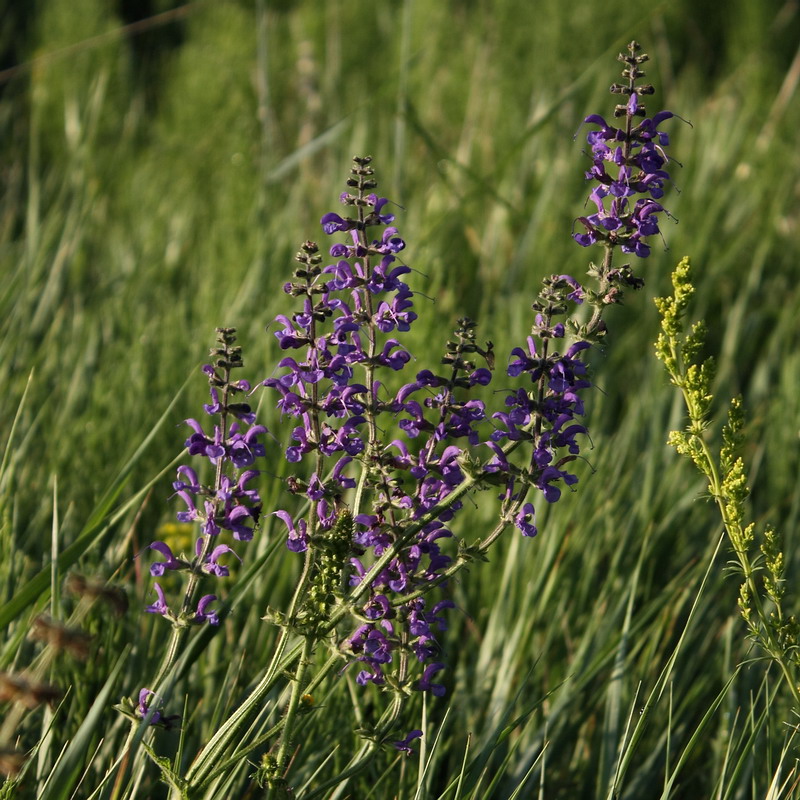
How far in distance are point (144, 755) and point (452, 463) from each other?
768mm

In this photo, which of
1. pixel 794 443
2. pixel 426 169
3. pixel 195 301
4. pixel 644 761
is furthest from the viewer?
pixel 426 169

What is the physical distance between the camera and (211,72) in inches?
231

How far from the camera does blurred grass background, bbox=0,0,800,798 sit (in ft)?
7.98

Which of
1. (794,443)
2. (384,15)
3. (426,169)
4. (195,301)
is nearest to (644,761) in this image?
(794,443)

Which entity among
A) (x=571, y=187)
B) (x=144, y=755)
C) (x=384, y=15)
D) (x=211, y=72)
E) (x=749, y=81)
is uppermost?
(x=384, y=15)

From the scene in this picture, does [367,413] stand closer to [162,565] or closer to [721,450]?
[162,565]

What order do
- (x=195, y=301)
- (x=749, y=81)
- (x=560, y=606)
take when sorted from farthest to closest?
(x=749, y=81), (x=195, y=301), (x=560, y=606)

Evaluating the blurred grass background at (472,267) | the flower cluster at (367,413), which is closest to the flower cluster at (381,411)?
the flower cluster at (367,413)

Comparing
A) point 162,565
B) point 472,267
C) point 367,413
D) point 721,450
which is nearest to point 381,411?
point 367,413

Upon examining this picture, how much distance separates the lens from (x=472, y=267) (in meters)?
4.38

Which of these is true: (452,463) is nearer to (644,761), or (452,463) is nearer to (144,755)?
(144,755)

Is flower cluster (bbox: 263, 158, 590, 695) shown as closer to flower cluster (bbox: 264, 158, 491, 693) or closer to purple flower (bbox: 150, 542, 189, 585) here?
flower cluster (bbox: 264, 158, 491, 693)

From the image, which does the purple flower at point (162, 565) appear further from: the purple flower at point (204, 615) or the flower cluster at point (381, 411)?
the flower cluster at point (381, 411)

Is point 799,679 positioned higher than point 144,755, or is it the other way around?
point 799,679
